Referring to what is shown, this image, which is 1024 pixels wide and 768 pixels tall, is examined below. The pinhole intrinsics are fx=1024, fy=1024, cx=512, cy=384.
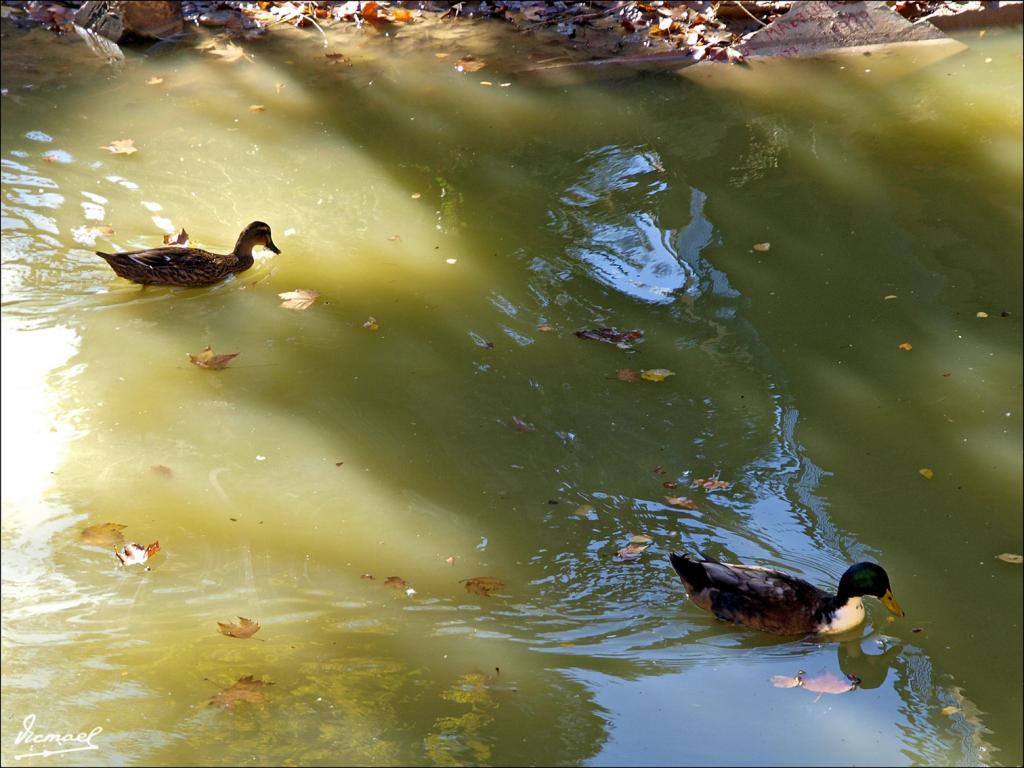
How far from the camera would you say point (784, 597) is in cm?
475

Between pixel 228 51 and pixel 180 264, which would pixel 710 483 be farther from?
pixel 228 51

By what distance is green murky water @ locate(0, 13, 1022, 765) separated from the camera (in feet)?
14.7

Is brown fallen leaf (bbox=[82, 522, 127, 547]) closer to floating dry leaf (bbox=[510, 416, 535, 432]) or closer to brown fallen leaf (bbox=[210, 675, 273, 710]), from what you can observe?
brown fallen leaf (bbox=[210, 675, 273, 710])

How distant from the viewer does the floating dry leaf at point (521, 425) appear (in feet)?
20.5

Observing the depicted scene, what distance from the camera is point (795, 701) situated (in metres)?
4.44

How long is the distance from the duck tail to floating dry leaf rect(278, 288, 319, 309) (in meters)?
3.80

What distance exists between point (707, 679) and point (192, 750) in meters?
2.23

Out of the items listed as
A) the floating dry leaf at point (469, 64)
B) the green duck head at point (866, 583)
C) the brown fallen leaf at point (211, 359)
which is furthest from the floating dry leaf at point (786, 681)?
the floating dry leaf at point (469, 64)

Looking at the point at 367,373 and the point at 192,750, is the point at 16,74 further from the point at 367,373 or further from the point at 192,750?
the point at 192,750

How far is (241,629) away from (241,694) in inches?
17.0

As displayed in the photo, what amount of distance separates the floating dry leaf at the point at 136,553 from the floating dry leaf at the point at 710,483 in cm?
294

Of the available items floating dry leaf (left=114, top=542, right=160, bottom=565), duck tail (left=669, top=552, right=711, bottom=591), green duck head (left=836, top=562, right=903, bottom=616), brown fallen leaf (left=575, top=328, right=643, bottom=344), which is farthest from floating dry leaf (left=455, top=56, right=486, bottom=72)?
green duck head (left=836, top=562, right=903, bottom=616)

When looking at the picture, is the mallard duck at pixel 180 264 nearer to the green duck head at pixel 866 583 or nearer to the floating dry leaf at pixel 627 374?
the floating dry leaf at pixel 627 374

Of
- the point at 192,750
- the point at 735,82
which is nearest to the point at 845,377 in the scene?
the point at 192,750
